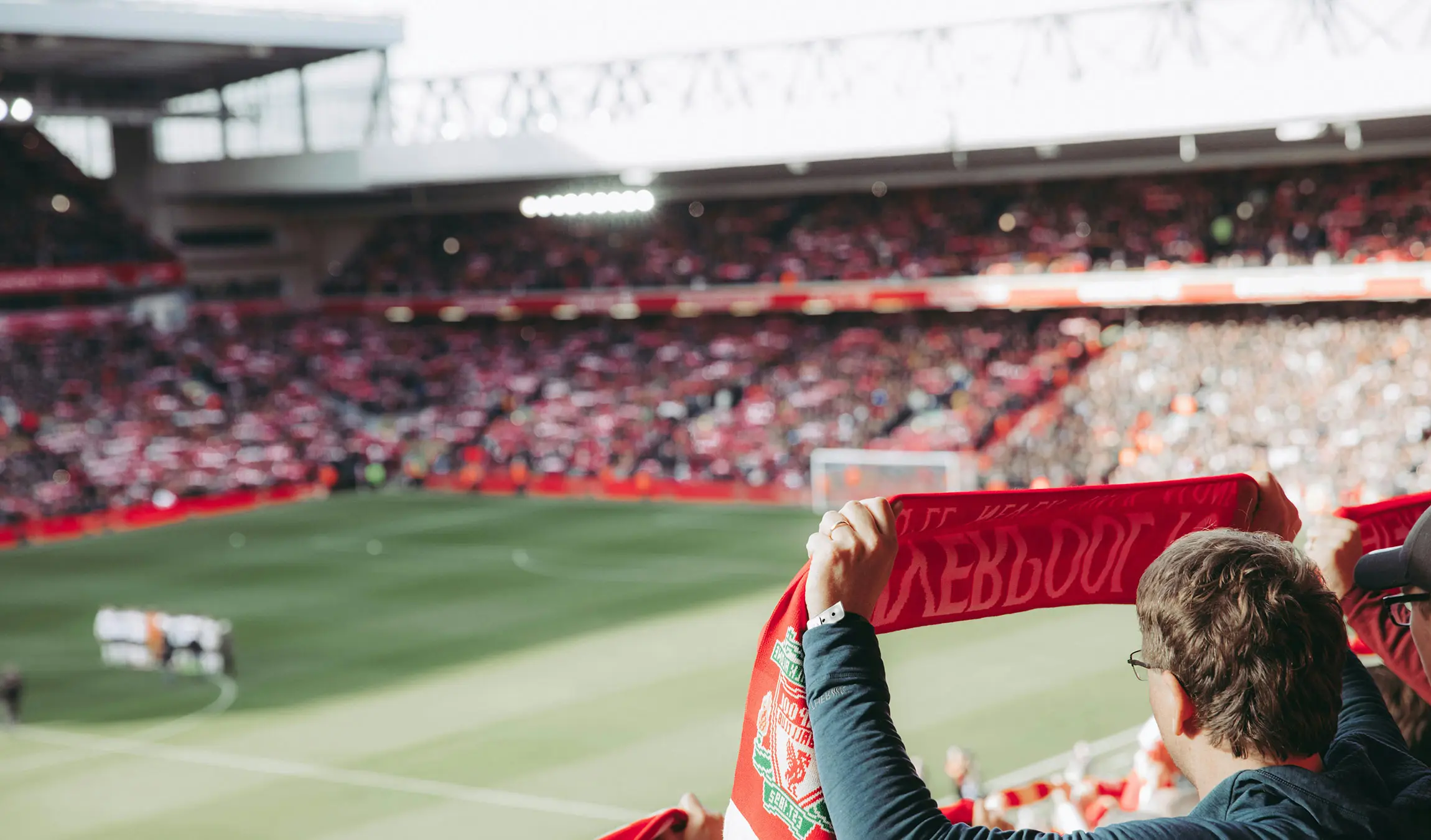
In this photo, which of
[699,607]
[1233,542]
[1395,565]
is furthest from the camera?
[699,607]

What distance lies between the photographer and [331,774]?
20.4 meters

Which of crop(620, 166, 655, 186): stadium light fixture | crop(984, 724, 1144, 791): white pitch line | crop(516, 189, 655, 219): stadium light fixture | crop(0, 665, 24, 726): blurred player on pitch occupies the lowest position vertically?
crop(984, 724, 1144, 791): white pitch line

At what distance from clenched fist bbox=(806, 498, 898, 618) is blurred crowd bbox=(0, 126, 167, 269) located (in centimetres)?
5403

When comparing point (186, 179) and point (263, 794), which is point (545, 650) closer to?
point (263, 794)

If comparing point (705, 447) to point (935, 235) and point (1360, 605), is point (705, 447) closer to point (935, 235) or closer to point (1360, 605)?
point (935, 235)

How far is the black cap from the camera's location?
2.87 metres

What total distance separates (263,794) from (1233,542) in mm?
18851

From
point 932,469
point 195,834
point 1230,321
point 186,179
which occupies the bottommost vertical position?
point 195,834

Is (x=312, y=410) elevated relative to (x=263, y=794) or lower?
elevated

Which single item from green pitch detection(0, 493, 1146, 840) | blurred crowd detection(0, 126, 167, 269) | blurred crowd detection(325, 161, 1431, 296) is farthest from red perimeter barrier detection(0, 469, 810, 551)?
blurred crowd detection(0, 126, 167, 269)

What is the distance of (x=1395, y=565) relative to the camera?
2990 millimetres

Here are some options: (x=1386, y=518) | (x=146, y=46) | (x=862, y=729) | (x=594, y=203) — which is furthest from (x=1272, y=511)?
(x=594, y=203)

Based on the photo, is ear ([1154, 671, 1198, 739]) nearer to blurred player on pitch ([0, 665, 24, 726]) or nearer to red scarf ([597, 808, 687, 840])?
red scarf ([597, 808, 687, 840])

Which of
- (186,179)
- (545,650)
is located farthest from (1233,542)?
(186,179)
